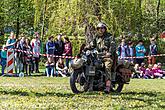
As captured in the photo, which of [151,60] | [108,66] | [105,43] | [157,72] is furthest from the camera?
[151,60]

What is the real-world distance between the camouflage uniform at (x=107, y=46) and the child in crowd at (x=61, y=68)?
296 inches

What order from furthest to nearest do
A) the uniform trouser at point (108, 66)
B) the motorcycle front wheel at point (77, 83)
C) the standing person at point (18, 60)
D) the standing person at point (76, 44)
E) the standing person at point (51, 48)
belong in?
the standing person at point (51, 48), the standing person at point (76, 44), the standing person at point (18, 60), the uniform trouser at point (108, 66), the motorcycle front wheel at point (77, 83)

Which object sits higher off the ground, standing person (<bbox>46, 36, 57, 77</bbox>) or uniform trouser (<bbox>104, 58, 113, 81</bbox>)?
standing person (<bbox>46, 36, 57, 77</bbox>)

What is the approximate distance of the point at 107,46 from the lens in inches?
440

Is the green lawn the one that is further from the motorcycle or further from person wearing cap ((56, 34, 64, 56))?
person wearing cap ((56, 34, 64, 56))

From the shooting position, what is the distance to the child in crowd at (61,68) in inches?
743

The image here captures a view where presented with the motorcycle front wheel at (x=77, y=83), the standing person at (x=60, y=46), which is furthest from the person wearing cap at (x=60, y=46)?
the motorcycle front wheel at (x=77, y=83)

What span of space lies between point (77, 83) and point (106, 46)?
3.70 feet

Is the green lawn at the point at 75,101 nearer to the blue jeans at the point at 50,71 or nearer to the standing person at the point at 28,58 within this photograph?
the blue jeans at the point at 50,71

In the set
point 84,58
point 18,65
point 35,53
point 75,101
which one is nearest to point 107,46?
point 84,58

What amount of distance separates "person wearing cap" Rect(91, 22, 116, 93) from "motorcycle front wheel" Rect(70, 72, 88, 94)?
54cm

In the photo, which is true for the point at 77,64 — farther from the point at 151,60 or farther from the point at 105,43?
the point at 151,60

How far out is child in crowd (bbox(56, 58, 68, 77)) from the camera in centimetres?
1888

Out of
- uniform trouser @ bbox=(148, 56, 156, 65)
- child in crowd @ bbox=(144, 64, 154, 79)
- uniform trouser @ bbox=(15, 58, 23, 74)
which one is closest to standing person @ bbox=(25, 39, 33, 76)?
uniform trouser @ bbox=(15, 58, 23, 74)
